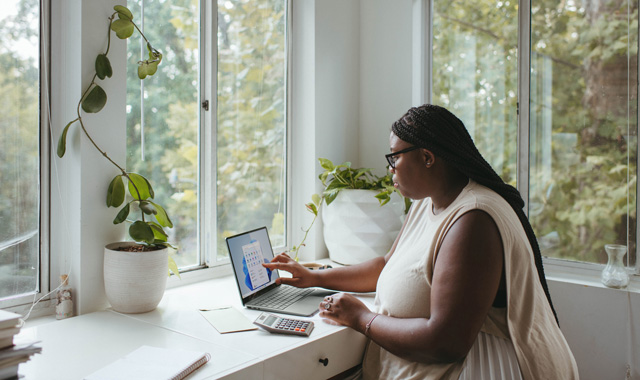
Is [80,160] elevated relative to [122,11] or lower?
lower

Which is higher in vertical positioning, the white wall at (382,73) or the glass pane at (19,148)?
the white wall at (382,73)

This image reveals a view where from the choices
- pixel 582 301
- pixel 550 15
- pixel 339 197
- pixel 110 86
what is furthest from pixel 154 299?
pixel 550 15

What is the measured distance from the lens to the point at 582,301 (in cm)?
184

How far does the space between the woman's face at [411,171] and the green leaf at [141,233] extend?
80 centimetres

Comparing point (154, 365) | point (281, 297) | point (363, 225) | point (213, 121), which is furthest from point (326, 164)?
point (154, 365)

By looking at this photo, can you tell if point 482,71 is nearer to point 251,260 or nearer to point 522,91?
point 522,91

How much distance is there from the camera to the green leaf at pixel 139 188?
158cm

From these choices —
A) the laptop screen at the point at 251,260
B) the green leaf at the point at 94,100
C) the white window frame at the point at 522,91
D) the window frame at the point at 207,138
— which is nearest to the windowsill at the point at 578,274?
the white window frame at the point at 522,91

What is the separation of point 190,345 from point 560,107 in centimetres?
173

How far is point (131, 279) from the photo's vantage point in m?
1.48

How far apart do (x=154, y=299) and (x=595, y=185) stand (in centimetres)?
174

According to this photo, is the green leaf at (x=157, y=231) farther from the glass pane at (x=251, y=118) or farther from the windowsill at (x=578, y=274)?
the windowsill at (x=578, y=274)

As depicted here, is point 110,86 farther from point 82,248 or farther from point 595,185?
point 595,185

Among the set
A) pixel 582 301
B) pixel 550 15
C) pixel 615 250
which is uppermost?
pixel 550 15
